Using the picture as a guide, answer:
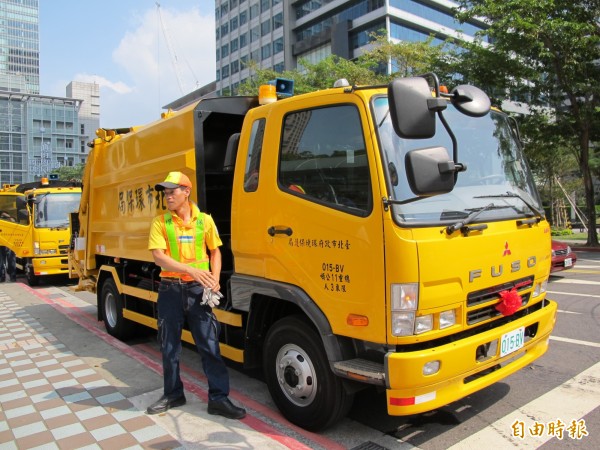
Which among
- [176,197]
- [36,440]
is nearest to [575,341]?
[176,197]

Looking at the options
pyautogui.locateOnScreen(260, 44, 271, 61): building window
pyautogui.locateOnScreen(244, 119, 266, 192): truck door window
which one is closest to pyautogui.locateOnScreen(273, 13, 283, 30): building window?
pyautogui.locateOnScreen(260, 44, 271, 61): building window

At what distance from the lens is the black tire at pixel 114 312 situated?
636cm

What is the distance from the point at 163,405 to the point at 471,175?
Answer: 3.00 metres

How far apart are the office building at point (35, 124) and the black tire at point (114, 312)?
5601cm

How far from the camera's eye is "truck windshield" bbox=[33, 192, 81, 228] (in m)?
12.1

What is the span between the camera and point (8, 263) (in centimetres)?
1379

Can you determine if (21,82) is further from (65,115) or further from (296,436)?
(296,436)

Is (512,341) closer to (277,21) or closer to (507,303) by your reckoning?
(507,303)

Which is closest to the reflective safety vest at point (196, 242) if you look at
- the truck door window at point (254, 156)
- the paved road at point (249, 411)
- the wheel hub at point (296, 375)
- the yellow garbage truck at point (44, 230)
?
the truck door window at point (254, 156)

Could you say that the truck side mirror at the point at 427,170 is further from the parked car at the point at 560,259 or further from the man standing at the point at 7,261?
the man standing at the point at 7,261

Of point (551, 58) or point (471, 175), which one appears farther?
point (551, 58)

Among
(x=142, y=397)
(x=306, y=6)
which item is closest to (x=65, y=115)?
(x=306, y=6)

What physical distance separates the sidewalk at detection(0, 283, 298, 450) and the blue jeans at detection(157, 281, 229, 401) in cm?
30

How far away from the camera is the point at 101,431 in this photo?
361 centimetres
